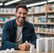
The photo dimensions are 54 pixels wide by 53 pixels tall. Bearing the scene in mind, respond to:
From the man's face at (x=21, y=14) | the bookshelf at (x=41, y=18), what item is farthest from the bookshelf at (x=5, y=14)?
the man's face at (x=21, y=14)

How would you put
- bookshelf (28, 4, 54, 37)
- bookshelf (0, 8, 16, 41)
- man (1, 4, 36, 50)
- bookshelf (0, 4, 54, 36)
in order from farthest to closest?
bookshelf (28, 4, 54, 37) → bookshelf (0, 4, 54, 36) → bookshelf (0, 8, 16, 41) → man (1, 4, 36, 50)

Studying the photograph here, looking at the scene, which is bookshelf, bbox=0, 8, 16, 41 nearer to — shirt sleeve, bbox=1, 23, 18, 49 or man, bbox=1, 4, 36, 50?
man, bbox=1, 4, 36, 50

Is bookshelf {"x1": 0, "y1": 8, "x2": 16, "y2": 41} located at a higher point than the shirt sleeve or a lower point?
higher

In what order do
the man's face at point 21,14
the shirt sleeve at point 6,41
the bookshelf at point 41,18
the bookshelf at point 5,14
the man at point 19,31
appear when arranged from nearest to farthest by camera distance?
the shirt sleeve at point 6,41 → the man at point 19,31 → the man's face at point 21,14 → the bookshelf at point 5,14 → the bookshelf at point 41,18

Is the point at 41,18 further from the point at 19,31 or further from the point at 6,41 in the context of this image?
the point at 6,41

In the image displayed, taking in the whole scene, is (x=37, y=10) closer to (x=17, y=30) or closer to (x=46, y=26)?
(x=46, y=26)

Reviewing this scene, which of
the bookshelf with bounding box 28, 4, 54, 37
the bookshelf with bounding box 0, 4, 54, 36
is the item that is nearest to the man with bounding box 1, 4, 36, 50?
the bookshelf with bounding box 0, 4, 54, 36

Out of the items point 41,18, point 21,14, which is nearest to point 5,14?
point 41,18

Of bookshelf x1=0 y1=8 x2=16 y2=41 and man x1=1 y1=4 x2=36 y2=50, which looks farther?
bookshelf x1=0 y1=8 x2=16 y2=41

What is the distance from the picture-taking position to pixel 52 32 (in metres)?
6.38

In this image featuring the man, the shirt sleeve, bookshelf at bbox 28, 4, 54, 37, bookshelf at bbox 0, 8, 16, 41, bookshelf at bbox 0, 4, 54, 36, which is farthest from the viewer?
bookshelf at bbox 28, 4, 54, 37

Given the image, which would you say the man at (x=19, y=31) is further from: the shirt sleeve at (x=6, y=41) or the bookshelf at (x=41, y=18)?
the bookshelf at (x=41, y=18)

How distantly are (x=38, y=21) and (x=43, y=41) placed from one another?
18.0ft

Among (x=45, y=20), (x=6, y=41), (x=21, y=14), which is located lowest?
(x=6, y=41)
